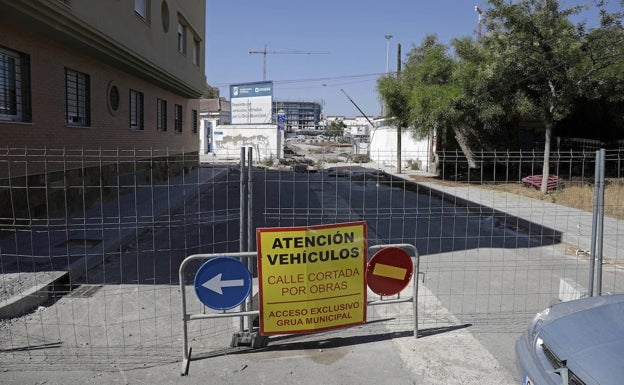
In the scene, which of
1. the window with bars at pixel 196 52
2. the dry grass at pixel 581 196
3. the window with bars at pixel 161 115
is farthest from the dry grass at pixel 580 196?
the window with bars at pixel 196 52

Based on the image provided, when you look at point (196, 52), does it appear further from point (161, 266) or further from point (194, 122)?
point (161, 266)

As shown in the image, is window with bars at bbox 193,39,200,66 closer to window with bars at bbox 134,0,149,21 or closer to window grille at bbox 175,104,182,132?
window grille at bbox 175,104,182,132

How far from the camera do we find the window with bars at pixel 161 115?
20.5 meters

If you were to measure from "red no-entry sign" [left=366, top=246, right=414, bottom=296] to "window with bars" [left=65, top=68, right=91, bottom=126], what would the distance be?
9.68 metres

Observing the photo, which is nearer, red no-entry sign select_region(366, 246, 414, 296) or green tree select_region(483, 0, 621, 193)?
red no-entry sign select_region(366, 246, 414, 296)

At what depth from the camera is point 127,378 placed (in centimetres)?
420

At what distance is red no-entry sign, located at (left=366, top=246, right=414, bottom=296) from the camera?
491 centimetres

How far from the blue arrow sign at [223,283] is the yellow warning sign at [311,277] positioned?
0.16 metres

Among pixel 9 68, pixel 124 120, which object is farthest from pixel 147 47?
pixel 9 68

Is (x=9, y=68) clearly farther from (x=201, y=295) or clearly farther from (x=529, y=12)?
(x=529, y=12)

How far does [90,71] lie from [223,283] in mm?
10713

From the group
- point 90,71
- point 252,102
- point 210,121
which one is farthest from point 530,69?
point 210,121

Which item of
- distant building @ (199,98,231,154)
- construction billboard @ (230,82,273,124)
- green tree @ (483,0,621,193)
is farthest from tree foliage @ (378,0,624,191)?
construction billboard @ (230,82,273,124)

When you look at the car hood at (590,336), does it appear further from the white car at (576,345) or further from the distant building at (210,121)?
the distant building at (210,121)
